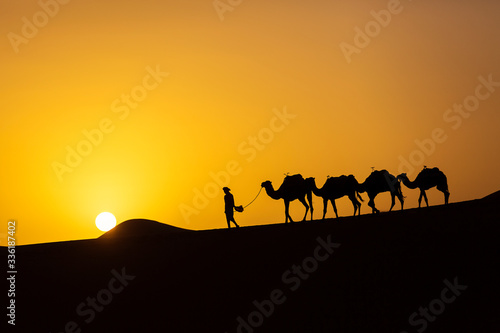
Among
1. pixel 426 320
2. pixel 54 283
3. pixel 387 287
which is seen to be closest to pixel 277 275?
pixel 387 287

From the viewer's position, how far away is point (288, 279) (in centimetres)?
1941

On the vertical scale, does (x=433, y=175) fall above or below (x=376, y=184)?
above

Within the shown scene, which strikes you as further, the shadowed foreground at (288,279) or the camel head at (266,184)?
the camel head at (266,184)

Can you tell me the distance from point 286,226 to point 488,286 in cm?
708

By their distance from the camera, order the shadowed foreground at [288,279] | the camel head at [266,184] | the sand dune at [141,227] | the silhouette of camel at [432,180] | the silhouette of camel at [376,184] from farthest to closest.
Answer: the sand dune at [141,227] < the silhouette of camel at [432,180] < the camel head at [266,184] < the silhouette of camel at [376,184] < the shadowed foreground at [288,279]

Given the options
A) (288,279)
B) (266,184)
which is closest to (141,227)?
(266,184)

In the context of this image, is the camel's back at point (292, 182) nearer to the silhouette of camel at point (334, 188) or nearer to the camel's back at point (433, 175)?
the silhouette of camel at point (334, 188)

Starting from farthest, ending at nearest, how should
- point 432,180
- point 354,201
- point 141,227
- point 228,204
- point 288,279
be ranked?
point 141,227 → point 432,180 → point 354,201 → point 228,204 → point 288,279

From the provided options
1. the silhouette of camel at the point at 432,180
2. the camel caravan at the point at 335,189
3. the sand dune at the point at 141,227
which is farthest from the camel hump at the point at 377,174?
the sand dune at the point at 141,227

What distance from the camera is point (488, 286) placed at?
709 inches

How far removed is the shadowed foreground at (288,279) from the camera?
1759 centimetres

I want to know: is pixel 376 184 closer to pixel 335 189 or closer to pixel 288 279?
pixel 335 189

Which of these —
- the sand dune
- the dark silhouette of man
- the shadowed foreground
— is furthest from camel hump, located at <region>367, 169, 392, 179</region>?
the sand dune

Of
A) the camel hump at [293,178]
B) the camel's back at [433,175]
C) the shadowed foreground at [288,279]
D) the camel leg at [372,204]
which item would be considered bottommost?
the shadowed foreground at [288,279]
